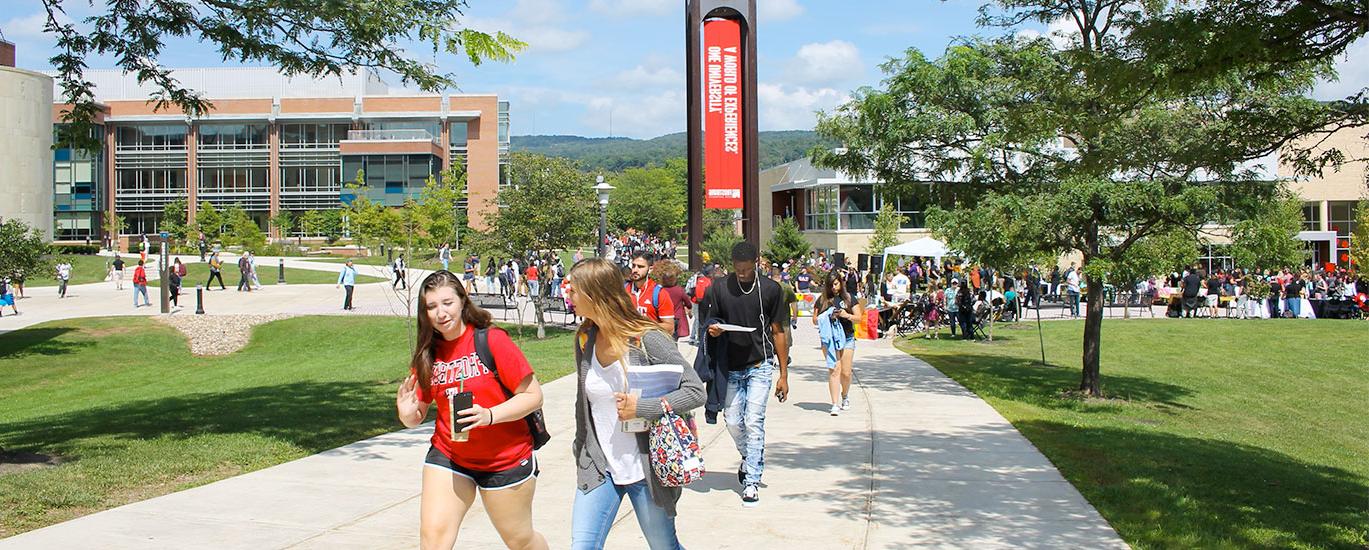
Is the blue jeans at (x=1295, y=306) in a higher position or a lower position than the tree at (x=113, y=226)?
lower

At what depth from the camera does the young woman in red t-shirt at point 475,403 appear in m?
4.26

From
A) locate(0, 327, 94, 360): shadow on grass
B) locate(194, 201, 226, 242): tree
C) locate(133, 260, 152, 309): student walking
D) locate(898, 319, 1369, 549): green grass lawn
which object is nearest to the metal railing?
locate(194, 201, 226, 242): tree

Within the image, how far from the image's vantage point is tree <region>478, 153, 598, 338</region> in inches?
936

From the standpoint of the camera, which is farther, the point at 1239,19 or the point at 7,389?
the point at 7,389

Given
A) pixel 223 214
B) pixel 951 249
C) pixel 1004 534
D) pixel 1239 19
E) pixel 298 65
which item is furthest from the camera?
pixel 223 214

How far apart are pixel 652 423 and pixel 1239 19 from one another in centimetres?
516

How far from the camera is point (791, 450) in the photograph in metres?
9.25

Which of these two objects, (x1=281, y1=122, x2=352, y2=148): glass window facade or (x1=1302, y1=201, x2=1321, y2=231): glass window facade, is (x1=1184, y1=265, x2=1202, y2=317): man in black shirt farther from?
(x1=281, y1=122, x2=352, y2=148): glass window facade

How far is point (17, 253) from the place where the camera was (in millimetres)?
22234

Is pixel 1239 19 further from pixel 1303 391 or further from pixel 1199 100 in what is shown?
pixel 1303 391

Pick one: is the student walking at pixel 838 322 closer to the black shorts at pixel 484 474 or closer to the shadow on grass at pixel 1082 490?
the shadow on grass at pixel 1082 490

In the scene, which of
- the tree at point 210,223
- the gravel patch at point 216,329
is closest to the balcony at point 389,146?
the tree at point 210,223

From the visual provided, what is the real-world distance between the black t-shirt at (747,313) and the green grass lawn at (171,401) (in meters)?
3.72

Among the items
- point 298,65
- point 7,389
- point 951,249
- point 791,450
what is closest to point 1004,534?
point 791,450
